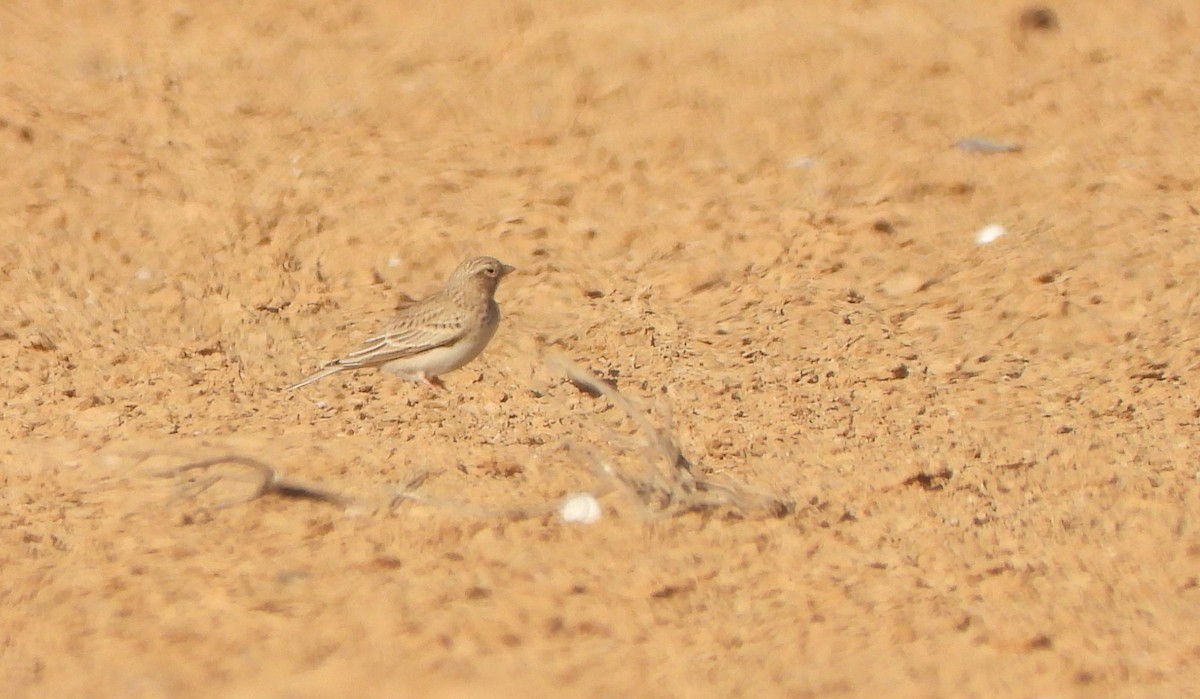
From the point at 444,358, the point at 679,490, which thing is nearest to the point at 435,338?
the point at 444,358

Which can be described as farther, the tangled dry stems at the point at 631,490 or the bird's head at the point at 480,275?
the bird's head at the point at 480,275

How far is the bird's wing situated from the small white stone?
1.85 m

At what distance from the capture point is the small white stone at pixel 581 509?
650 cm

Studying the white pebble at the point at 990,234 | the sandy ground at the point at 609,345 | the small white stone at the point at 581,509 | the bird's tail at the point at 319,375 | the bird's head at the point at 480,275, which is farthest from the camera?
the white pebble at the point at 990,234

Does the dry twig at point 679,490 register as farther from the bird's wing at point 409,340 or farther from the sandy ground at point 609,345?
the bird's wing at point 409,340

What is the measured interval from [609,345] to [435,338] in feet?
2.99

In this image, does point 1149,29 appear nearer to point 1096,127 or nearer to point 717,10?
point 1096,127

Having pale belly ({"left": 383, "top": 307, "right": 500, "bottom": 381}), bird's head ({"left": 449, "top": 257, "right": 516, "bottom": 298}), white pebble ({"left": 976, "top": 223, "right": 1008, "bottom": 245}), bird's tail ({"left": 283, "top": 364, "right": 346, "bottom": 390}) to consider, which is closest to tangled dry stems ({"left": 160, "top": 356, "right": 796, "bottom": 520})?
bird's tail ({"left": 283, "top": 364, "right": 346, "bottom": 390})

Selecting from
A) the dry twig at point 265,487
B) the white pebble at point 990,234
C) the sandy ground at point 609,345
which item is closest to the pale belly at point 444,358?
the sandy ground at point 609,345

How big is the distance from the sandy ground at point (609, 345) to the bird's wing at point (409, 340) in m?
0.19

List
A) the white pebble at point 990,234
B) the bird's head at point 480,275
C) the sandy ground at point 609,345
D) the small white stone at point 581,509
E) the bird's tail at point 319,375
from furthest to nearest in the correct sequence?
1. the white pebble at point 990,234
2. the bird's head at point 480,275
3. the bird's tail at point 319,375
4. the small white stone at point 581,509
5. the sandy ground at point 609,345

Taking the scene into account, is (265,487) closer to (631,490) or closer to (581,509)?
(581,509)

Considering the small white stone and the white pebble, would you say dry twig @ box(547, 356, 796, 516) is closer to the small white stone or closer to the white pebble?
the small white stone

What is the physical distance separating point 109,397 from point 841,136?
15.9 feet
